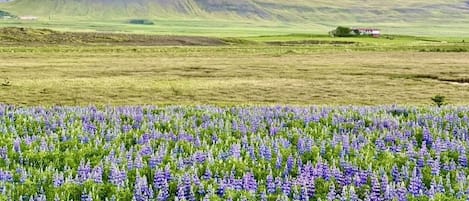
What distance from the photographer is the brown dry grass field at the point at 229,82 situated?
31.6 m

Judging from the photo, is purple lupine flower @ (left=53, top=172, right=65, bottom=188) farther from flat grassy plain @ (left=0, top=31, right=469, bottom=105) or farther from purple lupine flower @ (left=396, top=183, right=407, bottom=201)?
flat grassy plain @ (left=0, top=31, right=469, bottom=105)

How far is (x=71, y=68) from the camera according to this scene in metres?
49.0

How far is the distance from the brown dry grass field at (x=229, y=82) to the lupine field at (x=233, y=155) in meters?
12.7

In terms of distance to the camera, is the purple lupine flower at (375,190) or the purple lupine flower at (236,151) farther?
the purple lupine flower at (236,151)

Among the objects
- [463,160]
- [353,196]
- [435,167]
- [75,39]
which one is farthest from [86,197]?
[75,39]

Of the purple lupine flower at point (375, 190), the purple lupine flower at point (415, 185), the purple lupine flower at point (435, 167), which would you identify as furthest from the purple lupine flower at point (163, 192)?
the purple lupine flower at point (435, 167)

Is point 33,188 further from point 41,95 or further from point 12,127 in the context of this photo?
point 41,95

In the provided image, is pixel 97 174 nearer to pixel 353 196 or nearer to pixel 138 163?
pixel 138 163

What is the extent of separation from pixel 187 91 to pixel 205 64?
19.0 m

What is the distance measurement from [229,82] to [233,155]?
90.4 ft

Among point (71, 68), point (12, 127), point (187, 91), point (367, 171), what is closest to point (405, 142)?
point (367, 171)

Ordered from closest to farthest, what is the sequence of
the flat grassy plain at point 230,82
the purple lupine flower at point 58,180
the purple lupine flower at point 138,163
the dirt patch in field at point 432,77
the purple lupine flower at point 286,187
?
the purple lupine flower at point 286,187, the purple lupine flower at point 58,180, the purple lupine flower at point 138,163, the flat grassy plain at point 230,82, the dirt patch in field at point 432,77

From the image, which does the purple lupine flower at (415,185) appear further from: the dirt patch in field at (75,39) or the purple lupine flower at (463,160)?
the dirt patch in field at (75,39)

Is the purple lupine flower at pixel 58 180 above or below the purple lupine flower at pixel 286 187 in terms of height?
above
